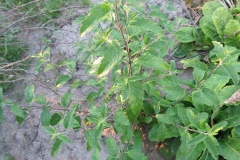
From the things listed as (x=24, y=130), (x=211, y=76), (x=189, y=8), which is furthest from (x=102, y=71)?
(x=189, y=8)

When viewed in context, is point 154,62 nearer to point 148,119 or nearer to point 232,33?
point 148,119

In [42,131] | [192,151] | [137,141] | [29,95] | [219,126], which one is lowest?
[42,131]

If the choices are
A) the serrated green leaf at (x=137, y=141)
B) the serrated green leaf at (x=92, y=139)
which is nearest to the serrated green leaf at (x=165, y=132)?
the serrated green leaf at (x=137, y=141)

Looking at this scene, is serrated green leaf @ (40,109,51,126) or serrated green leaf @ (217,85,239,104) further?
serrated green leaf @ (217,85,239,104)

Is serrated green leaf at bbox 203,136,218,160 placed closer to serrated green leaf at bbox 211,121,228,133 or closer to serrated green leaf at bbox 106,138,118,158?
serrated green leaf at bbox 211,121,228,133

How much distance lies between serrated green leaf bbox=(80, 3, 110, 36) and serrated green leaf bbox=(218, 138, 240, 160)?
1407mm

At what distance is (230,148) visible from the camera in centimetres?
206

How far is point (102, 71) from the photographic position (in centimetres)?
139

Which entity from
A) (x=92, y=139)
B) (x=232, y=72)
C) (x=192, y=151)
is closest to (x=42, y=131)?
(x=92, y=139)

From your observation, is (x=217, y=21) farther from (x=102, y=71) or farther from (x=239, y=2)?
(x=102, y=71)

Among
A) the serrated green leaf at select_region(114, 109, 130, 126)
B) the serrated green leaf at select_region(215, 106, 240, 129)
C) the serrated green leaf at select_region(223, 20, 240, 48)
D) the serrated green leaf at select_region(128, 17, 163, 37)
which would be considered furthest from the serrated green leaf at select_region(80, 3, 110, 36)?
the serrated green leaf at select_region(223, 20, 240, 48)

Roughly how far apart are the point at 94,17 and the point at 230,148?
1.47m

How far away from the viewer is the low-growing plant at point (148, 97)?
155 cm

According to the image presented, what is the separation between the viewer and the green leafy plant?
263 cm
